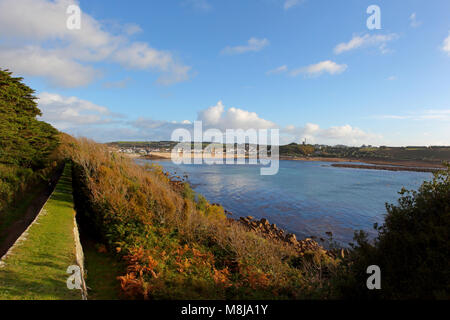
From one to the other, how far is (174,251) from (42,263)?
3.34 m

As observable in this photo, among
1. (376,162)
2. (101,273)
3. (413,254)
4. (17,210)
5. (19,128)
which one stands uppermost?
(19,128)

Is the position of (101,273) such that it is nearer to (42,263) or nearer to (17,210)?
(42,263)

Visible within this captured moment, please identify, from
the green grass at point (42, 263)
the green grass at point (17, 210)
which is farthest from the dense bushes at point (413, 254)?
the green grass at point (17, 210)

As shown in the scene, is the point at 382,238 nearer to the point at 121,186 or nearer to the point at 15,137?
the point at 121,186

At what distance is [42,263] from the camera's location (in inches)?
188

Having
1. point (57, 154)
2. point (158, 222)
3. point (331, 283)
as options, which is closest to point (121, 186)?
point (158, 222)

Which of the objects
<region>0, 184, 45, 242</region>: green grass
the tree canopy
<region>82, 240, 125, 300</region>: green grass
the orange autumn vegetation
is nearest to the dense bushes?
the orange autumn vegetation

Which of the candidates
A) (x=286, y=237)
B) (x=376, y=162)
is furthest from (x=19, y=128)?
(x=376, y=162)

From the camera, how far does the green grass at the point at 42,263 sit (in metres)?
3.87

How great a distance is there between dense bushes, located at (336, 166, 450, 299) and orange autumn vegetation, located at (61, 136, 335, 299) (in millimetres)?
970

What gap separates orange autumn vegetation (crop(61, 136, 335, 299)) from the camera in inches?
198

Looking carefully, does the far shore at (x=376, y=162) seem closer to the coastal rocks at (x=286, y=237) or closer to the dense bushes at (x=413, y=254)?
the coastal rocks at (x=286, y=237)

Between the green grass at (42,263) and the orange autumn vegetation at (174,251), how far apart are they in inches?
47.3
